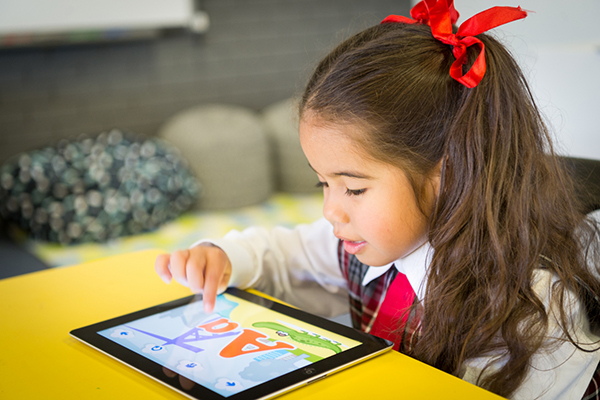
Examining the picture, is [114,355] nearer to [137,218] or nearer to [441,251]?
[441,251]

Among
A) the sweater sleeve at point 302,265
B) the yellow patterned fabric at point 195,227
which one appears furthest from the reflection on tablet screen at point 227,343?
the yellow patterned fabric at point 195,227

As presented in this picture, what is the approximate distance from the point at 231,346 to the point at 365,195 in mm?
264

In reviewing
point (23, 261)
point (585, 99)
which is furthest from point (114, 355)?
point (23, 261)

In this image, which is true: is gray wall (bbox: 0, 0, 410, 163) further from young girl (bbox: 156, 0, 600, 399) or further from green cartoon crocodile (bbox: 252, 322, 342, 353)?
green cartoon crocodile (bbox: 252, 322, 342, 353)

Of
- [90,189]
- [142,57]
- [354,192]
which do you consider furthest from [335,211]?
[142,57]

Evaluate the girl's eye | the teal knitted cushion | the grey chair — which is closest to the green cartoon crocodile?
the girl's eye

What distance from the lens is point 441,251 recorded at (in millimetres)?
731

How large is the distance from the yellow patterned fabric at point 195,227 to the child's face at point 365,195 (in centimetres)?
144

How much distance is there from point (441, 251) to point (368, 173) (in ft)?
0.45

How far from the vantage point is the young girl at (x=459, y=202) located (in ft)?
2.27

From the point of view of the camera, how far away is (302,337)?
0.63m

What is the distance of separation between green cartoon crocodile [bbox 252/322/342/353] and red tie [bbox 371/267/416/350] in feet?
0.69

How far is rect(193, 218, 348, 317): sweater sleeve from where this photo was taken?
3.25 feet

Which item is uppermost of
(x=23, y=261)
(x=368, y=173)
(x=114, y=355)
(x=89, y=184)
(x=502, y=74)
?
(x=502, y=74)
